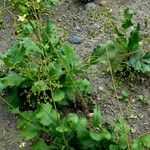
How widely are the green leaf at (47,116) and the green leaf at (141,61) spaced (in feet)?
3.06

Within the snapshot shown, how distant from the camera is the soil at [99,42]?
11.8 feet

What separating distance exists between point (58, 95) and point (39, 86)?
0.19 m

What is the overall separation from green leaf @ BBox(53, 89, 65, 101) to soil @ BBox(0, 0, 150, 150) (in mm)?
382

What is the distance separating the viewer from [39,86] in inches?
130

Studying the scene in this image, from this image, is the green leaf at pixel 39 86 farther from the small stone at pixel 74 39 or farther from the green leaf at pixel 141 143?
the small stone at pixel 74 39

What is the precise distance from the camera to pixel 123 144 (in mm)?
3143

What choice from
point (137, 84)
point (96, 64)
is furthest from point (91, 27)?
point (137, 84)

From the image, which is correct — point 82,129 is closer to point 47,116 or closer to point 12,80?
point 47,116

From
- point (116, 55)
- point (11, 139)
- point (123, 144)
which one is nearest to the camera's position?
point (123, 144)

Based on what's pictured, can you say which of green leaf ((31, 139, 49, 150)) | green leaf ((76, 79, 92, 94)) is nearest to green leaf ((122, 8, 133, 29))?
green leaf ((76, 79, 92, 94))

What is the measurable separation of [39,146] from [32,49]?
2.61ft

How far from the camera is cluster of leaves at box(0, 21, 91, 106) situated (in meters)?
3.43

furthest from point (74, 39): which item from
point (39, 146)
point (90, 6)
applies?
point (39, 146)

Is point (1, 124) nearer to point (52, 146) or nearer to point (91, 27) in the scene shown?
point (52, 146)
